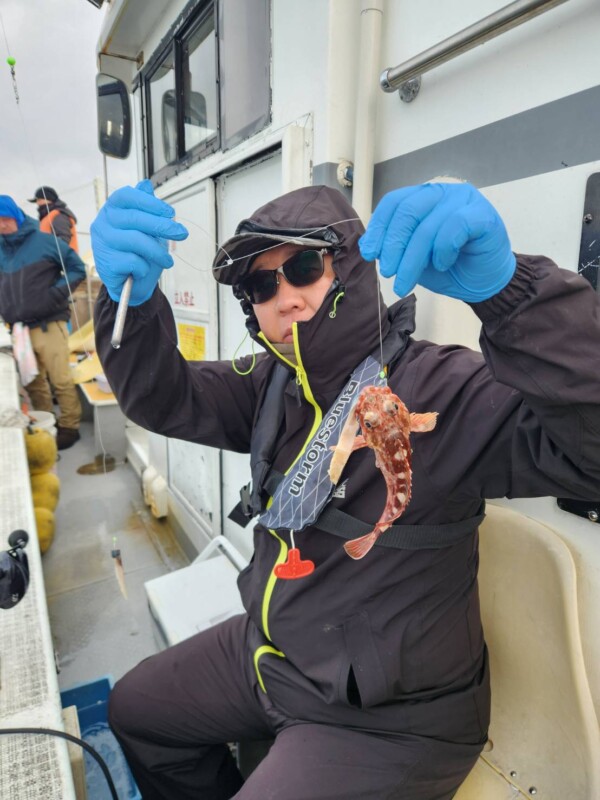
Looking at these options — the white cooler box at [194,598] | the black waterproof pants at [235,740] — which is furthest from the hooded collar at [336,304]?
the white cooler box at [194,598]

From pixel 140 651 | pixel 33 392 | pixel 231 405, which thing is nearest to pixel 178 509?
pixel 140 651

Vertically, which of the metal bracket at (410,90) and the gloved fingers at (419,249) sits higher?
the metal bracket at (410,90)

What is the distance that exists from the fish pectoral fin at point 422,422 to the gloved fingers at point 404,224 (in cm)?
35

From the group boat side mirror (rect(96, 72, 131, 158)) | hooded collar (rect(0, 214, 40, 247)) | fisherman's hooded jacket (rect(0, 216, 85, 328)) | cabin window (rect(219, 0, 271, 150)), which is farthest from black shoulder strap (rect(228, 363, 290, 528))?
hooded collar (rect(0, 214, 40, 247))

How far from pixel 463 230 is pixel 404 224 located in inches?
5.6

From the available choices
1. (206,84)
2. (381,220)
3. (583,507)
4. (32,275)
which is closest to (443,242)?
(381,220)

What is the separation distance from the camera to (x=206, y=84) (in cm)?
316

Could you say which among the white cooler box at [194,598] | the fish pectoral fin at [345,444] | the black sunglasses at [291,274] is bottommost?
the white cooler box at [194,598]

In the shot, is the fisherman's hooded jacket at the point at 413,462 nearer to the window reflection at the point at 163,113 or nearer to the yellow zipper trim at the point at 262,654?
the yellow zipper trim at the point at 262,654

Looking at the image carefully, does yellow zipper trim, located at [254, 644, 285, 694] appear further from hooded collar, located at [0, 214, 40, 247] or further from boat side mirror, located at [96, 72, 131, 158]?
hooded collar, located at [0, 214, 40, 247]

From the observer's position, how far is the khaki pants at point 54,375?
19.4ft

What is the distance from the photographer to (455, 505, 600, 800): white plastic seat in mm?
1291

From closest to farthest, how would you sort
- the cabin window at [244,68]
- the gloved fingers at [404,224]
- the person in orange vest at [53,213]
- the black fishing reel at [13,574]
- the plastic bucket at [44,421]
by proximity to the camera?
the gloved fingers at [404,224] → the black fishing reel at [13,574] → the cabin window at [244,68] → the plastic bucket at [44,421] → the person in orange vest at [53,213]

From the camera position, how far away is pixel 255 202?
2777mm
